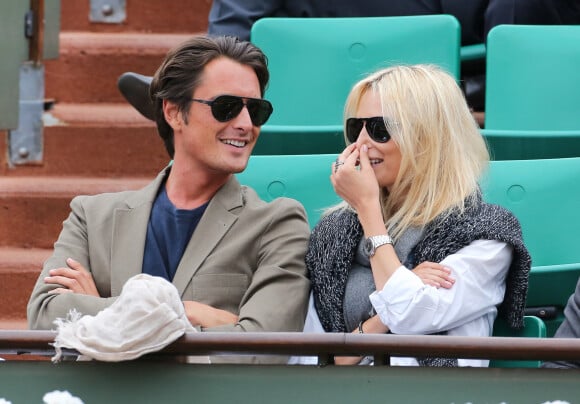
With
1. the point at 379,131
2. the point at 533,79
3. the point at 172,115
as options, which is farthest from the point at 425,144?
the point at 533,79

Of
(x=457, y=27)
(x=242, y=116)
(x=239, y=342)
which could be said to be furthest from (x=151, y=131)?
(x=239, y=342)

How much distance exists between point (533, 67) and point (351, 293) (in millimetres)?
1412

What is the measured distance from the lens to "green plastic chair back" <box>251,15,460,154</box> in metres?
3.61

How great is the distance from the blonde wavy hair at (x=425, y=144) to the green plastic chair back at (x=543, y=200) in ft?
1.14

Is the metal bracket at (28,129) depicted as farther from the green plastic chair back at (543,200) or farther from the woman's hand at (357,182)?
the woman's hand at (357,182)

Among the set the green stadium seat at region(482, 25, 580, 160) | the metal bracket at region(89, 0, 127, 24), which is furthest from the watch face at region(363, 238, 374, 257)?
the metal bracket at region(89, 0, 127, 24)

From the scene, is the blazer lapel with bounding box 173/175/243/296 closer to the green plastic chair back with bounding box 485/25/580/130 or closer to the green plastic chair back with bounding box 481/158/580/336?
the green plastic chair back with bounding box 481/158/580/336

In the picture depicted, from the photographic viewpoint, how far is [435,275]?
2.20 meters

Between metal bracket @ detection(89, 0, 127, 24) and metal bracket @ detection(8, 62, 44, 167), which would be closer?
metal bracket @ detection(8, 62, 44, 167)

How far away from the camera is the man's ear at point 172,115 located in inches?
104

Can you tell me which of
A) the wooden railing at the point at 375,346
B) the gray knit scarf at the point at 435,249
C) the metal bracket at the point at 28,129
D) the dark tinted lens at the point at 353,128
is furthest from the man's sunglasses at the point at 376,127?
the metal bracket at the point at 28,129

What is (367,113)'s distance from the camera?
241 centimetres

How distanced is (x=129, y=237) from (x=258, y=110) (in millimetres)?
377

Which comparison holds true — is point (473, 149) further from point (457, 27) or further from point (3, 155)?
point (3, 155)
